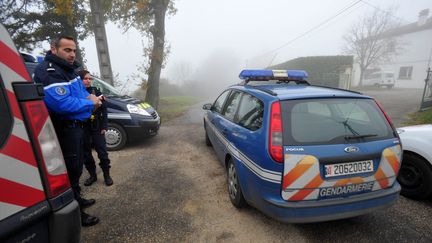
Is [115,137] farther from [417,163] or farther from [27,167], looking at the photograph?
[417,163]

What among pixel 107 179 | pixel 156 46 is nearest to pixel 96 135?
pixel 107 179

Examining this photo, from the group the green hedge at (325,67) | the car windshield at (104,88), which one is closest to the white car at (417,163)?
the car windshield at (104,88)

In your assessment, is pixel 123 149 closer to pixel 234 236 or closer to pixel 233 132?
pixel 233 132

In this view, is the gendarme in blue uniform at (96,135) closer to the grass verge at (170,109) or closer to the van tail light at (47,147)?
the van tail light at (47,147)

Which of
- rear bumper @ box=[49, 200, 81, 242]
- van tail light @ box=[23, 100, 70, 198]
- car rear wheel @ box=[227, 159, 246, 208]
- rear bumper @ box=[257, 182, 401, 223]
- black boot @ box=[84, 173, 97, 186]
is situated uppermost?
van tail light @ box=[23, 100, 70, 198]

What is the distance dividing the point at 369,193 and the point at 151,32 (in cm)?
1041

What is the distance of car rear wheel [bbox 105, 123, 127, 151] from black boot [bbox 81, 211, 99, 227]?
8.59 feet

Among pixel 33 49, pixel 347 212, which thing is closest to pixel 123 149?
pixel 347 212

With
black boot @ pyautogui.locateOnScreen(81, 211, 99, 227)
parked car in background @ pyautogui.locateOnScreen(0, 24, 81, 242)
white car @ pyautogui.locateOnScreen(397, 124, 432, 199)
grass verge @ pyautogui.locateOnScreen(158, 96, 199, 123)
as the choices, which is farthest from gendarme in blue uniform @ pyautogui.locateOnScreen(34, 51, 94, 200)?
grass verge @ pyautogui.locateOnScreen(158, 96, 199, 123)

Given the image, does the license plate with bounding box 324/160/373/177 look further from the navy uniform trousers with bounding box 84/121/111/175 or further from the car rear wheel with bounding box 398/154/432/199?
the navy uniform trousers with bounding box 84/121/111/175

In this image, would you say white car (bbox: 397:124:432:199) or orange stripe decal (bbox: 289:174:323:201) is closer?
orange stripe decal (bbox: 289:174:323:201)

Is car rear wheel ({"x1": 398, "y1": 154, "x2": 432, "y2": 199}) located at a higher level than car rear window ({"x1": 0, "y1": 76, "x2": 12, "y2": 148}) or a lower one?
lower

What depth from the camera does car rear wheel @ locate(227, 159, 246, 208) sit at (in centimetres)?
289

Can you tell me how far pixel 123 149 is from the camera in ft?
17.5
